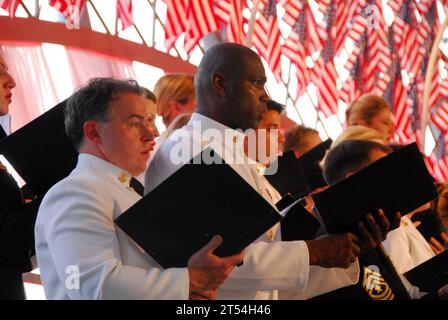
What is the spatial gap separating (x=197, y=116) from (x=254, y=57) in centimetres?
33

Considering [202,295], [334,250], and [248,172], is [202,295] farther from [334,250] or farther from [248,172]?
[248,172]

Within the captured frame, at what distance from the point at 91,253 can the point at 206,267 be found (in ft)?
1.13

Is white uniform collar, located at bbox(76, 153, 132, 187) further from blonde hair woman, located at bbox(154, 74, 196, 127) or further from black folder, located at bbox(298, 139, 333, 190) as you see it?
black folder, located at bbox(298, 139, 333, 190)

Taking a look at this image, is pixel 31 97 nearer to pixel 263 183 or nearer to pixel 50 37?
pixel 50 37

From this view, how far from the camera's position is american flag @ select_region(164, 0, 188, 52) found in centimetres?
938

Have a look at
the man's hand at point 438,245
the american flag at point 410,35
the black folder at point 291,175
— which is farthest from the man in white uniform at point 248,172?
the american flag at point 410,35

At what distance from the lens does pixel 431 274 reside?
12.0ft

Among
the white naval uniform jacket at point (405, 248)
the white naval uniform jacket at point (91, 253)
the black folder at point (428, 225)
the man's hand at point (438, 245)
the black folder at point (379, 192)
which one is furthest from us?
the black folder at point (428, 225)

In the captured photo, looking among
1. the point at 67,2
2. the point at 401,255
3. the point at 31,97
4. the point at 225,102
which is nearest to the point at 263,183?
the point at 225,102

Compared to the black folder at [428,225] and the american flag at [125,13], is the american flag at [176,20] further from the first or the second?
the black folder at [428,225]

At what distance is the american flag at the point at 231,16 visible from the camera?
9.76 metres

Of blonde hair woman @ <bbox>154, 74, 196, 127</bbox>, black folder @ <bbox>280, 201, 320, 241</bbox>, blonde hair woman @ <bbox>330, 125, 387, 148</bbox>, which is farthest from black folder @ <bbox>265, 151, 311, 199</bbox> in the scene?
black folder @ <bbox>280, 201, 320, 241</bbox>

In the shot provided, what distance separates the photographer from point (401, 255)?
4.08m

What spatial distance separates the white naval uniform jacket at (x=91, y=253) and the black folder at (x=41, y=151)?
2.35ft
